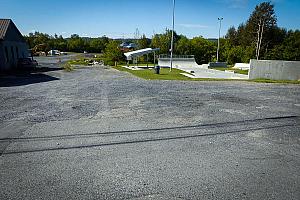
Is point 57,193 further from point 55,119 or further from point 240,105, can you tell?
point 240,105

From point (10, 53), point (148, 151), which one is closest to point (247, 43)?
point (10, 53)

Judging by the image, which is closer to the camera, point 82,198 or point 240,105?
point 82,198

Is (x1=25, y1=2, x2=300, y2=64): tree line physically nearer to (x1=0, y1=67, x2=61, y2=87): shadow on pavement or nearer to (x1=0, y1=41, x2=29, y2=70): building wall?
(x1=0, y1=41, x2=29, y2=70): building wall

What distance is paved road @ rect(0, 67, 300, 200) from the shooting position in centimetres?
443

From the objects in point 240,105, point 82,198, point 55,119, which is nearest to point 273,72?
point 240,105

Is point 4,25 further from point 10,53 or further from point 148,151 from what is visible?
point 148,151

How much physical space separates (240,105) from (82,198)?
29.9ft

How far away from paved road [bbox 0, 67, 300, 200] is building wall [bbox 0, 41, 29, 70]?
1901 cm

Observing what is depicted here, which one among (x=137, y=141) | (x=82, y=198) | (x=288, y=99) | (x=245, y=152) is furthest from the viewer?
(x=288, y=99)

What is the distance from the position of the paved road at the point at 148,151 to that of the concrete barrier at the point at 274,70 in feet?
41.7

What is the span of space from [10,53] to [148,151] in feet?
97.5

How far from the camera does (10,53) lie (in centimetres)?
2962

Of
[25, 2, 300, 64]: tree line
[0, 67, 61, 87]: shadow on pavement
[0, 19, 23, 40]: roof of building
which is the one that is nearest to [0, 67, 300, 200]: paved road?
[0, 67, 61, 87]: shadow on pavement

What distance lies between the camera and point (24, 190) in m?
4.32
